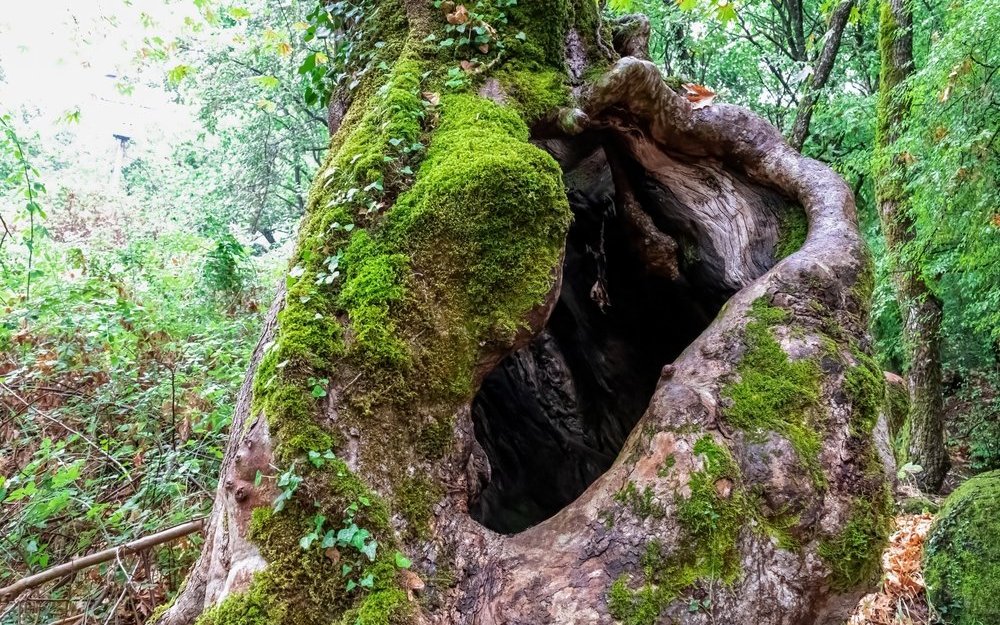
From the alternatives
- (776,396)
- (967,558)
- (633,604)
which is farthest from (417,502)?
(967,558)

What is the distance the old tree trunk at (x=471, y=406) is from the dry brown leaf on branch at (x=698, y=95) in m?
0.44

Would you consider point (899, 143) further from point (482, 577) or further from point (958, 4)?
point (482, 577)

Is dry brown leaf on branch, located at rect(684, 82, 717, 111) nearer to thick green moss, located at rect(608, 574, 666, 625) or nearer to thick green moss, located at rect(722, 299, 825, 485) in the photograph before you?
thick green moss, located at rect(722, 299, 825, 485)

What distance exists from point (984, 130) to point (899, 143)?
0.88 metres

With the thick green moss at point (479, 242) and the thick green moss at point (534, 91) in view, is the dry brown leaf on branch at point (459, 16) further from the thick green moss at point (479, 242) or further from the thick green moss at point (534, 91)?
the thick green moss at point (479, 242)

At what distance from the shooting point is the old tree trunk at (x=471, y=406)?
1465 millimetres

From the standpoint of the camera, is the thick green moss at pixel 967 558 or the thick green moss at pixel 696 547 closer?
the thick green moss at pixel 696 547

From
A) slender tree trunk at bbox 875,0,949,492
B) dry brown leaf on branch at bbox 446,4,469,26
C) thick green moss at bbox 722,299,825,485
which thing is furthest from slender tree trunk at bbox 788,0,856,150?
thick green moss at bbox 722,299,825,485

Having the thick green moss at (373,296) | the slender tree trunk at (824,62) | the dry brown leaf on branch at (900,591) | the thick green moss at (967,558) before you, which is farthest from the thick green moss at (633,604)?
the slender tree trunk at (824,62)

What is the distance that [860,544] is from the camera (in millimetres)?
1699

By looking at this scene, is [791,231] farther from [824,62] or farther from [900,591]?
[824,62]

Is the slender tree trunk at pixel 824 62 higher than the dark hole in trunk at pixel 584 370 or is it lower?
higher

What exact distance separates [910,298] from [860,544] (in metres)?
5.94

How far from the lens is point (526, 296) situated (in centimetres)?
185
